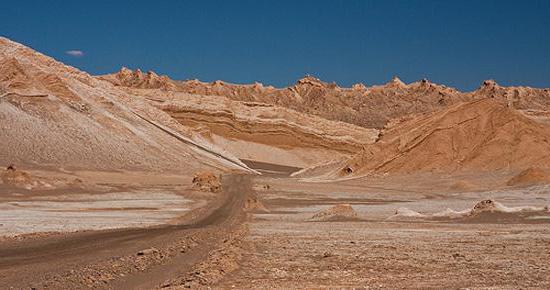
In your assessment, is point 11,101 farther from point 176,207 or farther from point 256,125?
point 256,125

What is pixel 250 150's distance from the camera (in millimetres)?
133875

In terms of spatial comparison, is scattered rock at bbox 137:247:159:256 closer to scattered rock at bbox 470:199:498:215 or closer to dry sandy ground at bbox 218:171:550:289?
dry sandy ground at bbox 218:171:550:289

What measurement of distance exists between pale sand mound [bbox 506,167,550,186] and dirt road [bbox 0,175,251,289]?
34.5 meters

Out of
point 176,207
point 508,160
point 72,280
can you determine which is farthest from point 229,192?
point 72,280

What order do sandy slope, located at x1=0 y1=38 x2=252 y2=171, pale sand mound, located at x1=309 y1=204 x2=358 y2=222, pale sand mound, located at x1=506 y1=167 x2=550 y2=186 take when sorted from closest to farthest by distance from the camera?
pale sand mound, located at x1=309 y1=204 x2=358 y2=222 → pale sand mound, located at x1=506 y1=167 x2=550 y2=186 → sandy slope, located at x1=0 y1=38 x2=252 y2=171

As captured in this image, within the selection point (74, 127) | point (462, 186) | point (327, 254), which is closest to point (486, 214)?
point (327, 254)

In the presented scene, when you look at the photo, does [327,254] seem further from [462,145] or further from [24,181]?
[462,145]

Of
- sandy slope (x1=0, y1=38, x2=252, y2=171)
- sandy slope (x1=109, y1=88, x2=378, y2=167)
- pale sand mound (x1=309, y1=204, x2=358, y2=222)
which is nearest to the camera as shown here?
pale sand mound (x1=309, y1=204, x2=358, y2=222)

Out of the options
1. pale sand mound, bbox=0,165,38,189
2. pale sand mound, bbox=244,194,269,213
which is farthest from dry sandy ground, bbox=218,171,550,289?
pale sand mound, bbox=0,165,38,189

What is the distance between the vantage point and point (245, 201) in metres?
42.7

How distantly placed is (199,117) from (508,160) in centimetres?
7996

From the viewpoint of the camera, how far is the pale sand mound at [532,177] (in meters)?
53.4

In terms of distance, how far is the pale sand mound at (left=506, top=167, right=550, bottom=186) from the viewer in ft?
175

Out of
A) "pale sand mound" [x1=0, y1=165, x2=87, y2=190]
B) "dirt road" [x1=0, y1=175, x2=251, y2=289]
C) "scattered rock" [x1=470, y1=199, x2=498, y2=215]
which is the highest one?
"pale sand mound" [x1=0, y1=165, x2=87, y2=190]
